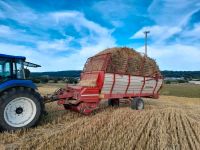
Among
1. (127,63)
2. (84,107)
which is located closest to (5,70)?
(84,107)

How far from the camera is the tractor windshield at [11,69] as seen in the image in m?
8.23

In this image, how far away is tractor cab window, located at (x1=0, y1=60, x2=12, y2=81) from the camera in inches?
324

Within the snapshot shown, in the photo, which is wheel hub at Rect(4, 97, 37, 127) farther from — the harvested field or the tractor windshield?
the tractor windshield

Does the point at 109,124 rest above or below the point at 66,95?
below

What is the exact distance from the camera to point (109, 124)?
27.9 ft

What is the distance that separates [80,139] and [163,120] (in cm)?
392

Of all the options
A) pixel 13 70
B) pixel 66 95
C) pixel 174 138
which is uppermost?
pixel 13 70

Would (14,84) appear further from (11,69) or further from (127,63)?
(127,63)

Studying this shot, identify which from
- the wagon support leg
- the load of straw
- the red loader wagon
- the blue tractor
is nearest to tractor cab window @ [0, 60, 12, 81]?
the blue tractor

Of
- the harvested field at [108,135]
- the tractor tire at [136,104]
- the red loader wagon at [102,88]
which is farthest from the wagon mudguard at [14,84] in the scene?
the tractor tire at [136,104]

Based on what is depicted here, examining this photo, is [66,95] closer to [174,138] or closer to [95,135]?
[95,135]

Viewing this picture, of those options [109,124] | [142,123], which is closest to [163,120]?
[142,123]

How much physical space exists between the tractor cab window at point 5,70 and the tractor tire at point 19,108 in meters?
0.55

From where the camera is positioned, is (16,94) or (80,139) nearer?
(80,139)
